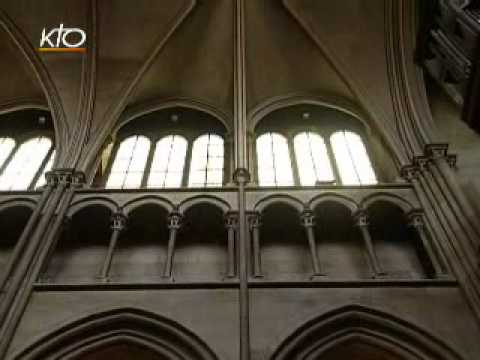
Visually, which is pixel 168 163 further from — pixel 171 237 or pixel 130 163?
pixel 171 237

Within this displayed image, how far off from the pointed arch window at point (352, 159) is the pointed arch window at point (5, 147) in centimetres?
798

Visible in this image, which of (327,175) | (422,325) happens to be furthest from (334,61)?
(422,325)

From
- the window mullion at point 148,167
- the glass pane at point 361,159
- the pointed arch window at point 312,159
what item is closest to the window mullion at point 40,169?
the window mullion at point 148,167

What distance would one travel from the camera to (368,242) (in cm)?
894

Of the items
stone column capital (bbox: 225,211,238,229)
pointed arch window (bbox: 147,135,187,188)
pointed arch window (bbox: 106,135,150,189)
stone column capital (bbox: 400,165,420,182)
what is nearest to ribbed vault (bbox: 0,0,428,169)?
pointed arch window (bbox: 106,135,150,189)

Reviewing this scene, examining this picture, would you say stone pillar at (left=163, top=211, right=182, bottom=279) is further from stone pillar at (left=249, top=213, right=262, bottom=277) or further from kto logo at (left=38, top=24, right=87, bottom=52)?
kto logo at (left=38, top=24, right=87, bottom=52)

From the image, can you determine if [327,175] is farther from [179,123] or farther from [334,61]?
[179,123]

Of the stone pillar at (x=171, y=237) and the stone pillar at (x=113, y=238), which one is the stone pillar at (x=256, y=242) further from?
the stone pillar at (x=113, y=238)

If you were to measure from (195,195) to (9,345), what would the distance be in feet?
13.7

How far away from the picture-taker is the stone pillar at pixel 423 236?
27.6 ft

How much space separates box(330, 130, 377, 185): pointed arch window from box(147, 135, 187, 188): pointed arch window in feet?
12.0

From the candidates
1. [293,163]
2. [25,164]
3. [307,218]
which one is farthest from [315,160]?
[25,164]

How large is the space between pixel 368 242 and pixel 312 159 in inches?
132

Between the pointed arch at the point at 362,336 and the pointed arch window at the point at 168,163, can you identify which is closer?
the pointed arch at the point at 362,336
